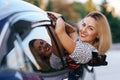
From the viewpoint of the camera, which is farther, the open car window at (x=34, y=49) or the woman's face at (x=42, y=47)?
the woman's face at (x=42, y=47)

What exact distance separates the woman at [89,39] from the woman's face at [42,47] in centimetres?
19

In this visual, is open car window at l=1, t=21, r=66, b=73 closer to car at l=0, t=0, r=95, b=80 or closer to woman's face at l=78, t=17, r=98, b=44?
car at l=0, t=0, r=95, b=80

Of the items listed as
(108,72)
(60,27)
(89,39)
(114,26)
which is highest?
(60,27)

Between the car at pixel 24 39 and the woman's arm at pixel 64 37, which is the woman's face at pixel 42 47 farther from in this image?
the woman's arm at pixel 64 37

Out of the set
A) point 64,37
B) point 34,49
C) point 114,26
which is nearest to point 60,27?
point 64,37

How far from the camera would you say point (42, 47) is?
3352 millimetres

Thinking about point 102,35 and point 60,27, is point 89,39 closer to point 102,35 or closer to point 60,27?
point 102,35

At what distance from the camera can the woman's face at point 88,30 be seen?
3734mm

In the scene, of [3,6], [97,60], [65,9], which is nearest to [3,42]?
[3,6]

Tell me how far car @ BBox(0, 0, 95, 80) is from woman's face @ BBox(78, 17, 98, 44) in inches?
10.4

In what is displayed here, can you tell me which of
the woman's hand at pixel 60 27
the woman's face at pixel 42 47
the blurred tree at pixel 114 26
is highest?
the woman's hand at pixel 60 27

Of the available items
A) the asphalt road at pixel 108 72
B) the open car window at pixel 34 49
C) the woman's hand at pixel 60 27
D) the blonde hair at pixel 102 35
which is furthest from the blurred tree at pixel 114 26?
the open car window at pixel 34 49

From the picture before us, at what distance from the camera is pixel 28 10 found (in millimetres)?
3336

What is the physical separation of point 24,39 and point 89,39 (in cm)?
78
